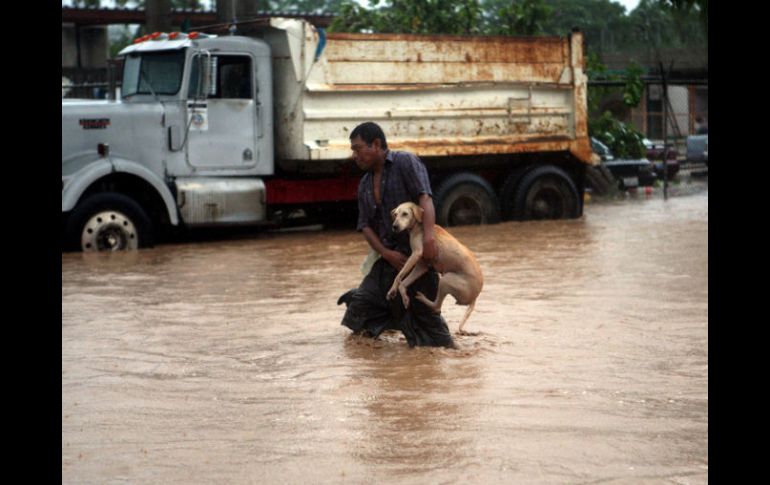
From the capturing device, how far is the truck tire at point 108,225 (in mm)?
14578

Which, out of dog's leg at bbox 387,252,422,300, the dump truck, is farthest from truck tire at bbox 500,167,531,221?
dog's leg at bbox 387,252,422,300

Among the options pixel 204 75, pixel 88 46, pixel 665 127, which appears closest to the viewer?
pixel 204 75

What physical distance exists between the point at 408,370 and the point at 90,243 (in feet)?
27.5

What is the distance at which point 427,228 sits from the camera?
7.71m

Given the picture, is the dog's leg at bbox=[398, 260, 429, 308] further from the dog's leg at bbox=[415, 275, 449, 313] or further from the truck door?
the truck door

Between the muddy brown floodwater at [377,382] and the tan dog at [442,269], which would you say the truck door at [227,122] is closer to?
the muddy brown floodwater at [377,382]

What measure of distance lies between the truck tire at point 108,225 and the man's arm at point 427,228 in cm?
780

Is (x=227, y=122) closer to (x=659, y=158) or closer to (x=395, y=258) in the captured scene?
(x=395, y=258)

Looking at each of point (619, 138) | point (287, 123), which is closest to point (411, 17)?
point (619, 138)

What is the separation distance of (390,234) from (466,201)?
9.95 meters

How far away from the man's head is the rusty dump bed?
7.99m
